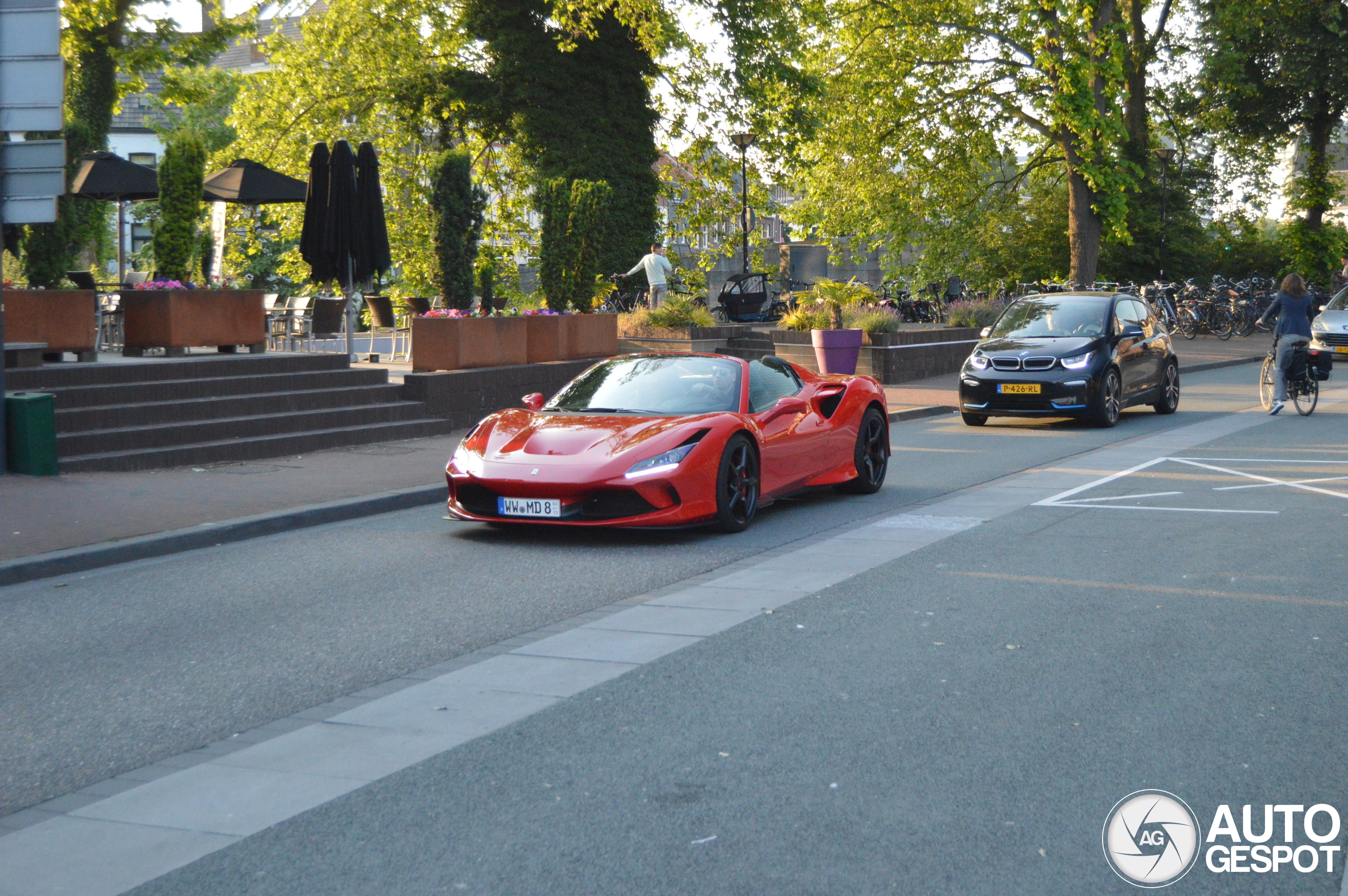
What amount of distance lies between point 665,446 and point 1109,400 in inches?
387

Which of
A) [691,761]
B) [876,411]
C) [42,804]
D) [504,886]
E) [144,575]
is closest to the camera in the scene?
[504,886]

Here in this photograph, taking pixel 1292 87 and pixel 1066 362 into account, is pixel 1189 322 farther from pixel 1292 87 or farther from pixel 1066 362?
pixel 1066 362

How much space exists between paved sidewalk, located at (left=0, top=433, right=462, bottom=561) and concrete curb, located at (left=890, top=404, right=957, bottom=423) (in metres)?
7.18

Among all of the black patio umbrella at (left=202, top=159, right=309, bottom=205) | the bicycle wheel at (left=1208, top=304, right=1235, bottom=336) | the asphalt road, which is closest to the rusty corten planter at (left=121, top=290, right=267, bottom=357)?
the black patio umbrella at (left=202, top=159, right=309, bottom=205)

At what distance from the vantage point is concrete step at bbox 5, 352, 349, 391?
13039mm

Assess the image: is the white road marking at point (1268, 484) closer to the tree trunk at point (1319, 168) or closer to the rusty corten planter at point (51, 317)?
the rusty corten planter at point (51, 317)

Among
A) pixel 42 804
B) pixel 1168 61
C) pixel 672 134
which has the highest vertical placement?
pixel 1168 61

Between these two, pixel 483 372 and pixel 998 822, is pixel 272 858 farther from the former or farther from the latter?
pixel 483 372

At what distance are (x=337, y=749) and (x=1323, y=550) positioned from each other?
6.42m

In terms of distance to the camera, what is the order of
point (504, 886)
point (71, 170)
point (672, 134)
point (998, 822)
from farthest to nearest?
point (672, 134), point (71, 170), point (998, 822), point (504, 886)

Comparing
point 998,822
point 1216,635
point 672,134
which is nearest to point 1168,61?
point 672,134

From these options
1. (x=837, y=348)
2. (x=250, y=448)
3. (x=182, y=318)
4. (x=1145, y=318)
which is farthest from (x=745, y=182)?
(x=250, y=448)

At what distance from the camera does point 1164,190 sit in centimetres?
3962

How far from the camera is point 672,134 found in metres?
31.7
